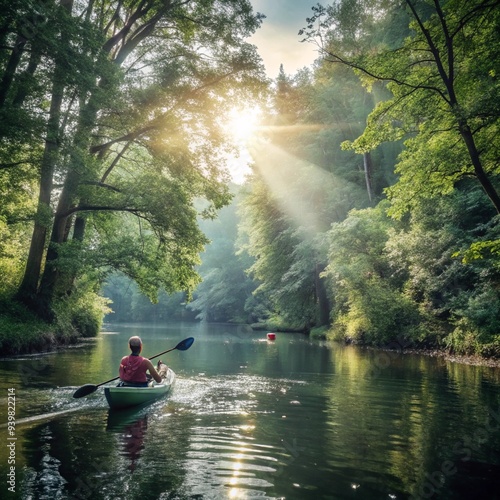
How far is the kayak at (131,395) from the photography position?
8.34 meters

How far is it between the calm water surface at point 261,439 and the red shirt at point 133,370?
2.25 ft

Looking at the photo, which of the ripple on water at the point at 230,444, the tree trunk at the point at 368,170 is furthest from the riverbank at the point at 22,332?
the tree trunk at the point at 368,170

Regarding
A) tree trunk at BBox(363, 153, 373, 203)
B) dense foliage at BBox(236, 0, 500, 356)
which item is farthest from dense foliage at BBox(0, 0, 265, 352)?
tree trunk at BBox(363, 153, 373, 203)

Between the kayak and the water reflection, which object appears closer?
the water reflection

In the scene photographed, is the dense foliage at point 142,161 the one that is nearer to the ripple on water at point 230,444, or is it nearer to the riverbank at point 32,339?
the riverbank at point 32,339

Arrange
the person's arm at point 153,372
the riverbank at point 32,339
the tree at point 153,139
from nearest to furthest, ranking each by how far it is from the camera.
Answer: the person's arm at point 153,372, the riverbank at point 32,339, the tree at point 153,139

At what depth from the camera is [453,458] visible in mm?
5832

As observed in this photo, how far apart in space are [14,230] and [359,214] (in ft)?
61.1

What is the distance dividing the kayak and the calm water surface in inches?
8.8

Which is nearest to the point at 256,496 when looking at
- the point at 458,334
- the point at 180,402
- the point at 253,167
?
the point at 180,402

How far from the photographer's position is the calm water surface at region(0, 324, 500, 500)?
480 cm

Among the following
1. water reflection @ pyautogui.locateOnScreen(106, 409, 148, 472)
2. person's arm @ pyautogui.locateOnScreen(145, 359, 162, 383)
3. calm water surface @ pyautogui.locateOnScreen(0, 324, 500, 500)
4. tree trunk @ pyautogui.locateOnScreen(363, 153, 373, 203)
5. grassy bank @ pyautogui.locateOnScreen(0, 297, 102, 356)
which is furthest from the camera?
tree trunk @ pyautogui.locateOnScreen(363, 153, 373, 203)

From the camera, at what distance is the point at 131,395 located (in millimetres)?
8625

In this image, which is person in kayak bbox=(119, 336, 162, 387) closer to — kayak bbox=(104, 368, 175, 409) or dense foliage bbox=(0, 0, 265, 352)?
kayak bbox=(104, 368, 175, 409)
